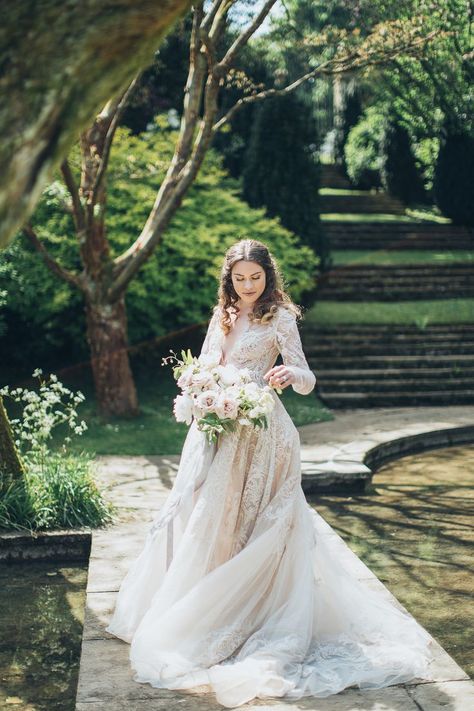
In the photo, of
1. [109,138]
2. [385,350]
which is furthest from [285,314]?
[385,350]

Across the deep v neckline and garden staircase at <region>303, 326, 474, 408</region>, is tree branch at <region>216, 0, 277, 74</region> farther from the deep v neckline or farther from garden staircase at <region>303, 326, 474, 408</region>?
the deep v neckline

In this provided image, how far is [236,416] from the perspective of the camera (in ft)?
15.1

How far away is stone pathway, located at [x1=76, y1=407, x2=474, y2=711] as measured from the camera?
3.88 metres

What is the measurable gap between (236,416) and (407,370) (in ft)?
29.0

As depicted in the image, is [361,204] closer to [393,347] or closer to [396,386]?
[393,347]

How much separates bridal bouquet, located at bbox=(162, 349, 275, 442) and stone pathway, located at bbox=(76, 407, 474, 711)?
118 cm

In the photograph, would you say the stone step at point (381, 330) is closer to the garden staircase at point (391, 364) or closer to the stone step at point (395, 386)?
the garden staircase at point (391, 364)

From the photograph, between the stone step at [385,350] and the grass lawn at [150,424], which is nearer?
the grass lawn at [150,424]

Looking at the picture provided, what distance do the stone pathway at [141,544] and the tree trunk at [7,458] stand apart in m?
0.77

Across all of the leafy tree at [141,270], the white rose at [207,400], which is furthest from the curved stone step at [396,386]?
the white rose at [207,400]

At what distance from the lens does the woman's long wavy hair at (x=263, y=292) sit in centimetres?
479

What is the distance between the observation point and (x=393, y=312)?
51.1ft

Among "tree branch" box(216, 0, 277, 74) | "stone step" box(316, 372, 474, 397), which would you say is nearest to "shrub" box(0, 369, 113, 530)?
"tree branch" box(216, 0, 277, 74)
